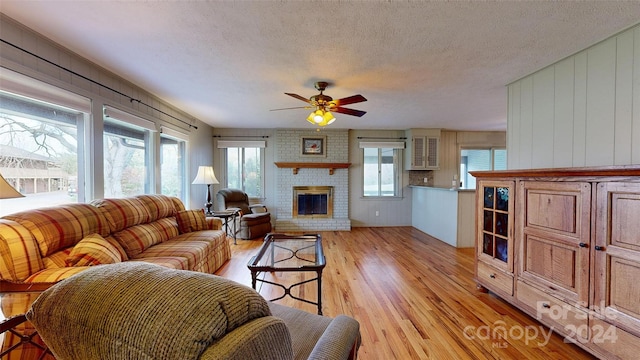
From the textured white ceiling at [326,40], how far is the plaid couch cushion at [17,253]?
145 centimetres

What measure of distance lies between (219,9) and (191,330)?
1850mm

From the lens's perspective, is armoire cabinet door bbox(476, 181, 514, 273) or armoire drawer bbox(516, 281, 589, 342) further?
armoire cabinet door bbox(476, 181, 514, 273)

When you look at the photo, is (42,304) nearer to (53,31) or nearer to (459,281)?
(53,31)

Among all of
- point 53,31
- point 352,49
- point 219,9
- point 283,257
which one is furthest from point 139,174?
point 352,49

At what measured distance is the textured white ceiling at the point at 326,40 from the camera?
1625 mm

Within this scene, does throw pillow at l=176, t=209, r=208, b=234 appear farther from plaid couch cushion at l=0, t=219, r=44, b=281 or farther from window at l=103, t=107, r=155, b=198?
plaid couch cushion at l=0, t=219, r=44, b=281

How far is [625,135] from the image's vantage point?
73.3 inches

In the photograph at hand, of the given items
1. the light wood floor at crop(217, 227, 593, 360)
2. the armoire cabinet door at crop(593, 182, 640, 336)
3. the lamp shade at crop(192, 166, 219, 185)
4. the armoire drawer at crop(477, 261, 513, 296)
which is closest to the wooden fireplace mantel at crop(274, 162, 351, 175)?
the lamp shade at crop(192, 166, 219, 185)

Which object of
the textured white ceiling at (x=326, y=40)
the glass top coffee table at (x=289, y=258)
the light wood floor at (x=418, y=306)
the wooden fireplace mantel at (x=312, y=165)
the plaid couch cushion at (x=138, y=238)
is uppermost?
the textured white ceiling at (x=326, y=40)

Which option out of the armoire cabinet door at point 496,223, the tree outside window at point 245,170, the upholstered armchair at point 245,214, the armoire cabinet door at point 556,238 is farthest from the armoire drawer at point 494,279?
the tree outside window at point 245,170

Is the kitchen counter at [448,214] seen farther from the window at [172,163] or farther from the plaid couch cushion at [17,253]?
the plaid couch cushion at [17,253]

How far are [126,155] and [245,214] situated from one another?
2.34 meters

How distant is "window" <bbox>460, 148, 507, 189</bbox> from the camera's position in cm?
596

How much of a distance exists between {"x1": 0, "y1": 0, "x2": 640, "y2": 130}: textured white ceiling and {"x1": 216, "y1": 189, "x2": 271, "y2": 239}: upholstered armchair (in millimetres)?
2294
